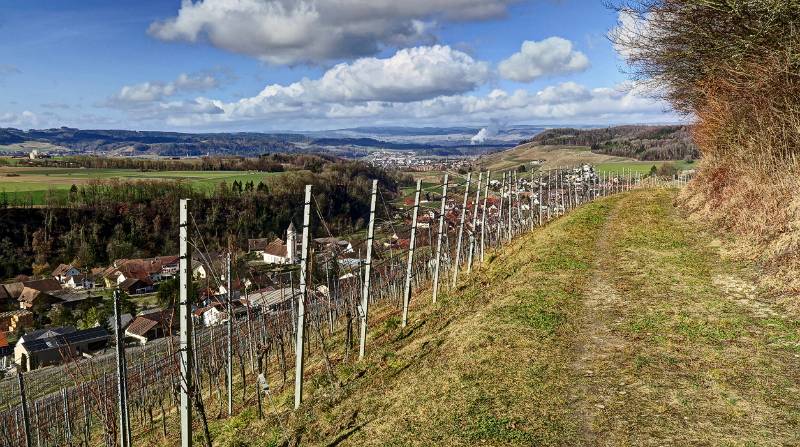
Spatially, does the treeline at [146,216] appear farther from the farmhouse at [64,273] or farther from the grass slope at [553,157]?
the grass slope at [553,157]

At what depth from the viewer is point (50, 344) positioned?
169 feet

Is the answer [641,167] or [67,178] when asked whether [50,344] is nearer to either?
[67,178]

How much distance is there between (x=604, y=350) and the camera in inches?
346

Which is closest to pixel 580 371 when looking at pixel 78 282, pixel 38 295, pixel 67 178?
pixel 38 295

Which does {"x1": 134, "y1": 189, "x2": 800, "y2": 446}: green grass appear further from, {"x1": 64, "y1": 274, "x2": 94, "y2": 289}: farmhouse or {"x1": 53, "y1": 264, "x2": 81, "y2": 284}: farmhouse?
{"x1": 53, "y1": 264, "x2": 81, "y2": 284}: farmhouse

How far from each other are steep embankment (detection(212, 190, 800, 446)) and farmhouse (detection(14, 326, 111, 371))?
48408 millimetres

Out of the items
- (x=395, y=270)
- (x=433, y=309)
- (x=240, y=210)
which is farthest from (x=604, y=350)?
(x=240, y=210)

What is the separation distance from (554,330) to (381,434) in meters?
4.25

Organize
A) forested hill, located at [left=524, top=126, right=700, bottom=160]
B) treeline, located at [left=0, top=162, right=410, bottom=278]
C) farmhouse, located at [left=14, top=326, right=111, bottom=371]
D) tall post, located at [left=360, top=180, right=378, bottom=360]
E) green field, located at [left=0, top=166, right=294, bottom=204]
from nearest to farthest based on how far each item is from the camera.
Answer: tall post, located at [left=360, top=180, right=378, bottom=360], farmhouse, located at [left=14, top=326, right=111, bottom=371], treeline, located at [left=0, top=162, right=410, bottom=278], green field, located at [left=0, top=166, right=294, bottom=204], forested hill, located at [left=524, top=126, right=700, bottom=160]

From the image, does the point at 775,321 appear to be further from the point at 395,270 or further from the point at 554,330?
the point at 395,270

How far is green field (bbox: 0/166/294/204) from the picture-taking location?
368 feet

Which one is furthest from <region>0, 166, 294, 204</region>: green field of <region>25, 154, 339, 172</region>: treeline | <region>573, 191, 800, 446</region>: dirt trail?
<region>573, 191, 800, 446</region>: dirt trail

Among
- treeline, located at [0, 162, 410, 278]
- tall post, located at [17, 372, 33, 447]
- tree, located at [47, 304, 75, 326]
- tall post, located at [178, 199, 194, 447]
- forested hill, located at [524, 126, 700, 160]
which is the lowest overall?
tree, located at [47, 304, 75, 326]

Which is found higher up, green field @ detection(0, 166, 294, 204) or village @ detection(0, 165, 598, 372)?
green field @ detection(0, 166, 294, 204)
